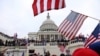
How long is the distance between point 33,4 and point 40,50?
185 ft

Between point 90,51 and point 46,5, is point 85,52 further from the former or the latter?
point 46,5

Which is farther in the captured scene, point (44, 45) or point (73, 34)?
point (44, 45)

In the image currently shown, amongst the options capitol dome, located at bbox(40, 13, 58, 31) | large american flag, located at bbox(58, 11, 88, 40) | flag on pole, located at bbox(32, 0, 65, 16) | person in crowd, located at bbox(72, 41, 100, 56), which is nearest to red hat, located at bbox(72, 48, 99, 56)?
person in crowd, located at bbox(72, 41, 100, 56)

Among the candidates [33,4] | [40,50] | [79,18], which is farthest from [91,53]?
[40,50]

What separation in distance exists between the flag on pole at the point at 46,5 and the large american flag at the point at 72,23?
240cm

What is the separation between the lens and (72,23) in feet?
35.8

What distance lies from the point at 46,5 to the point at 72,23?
329 centimetres

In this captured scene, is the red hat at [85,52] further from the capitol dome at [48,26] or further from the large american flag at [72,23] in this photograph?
the capitol dome at [48,26]

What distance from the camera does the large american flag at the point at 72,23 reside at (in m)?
10.3

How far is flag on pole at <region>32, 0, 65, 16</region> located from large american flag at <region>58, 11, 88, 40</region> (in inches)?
94.4

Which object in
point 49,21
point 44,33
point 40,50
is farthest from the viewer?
point 49,21

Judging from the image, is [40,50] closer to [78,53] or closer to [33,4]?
[33,4]

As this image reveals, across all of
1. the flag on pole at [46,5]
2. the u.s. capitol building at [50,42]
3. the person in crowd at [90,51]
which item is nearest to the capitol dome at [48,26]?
the u.s. capitol building at [50,42]

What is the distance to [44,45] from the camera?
66.2 metres
